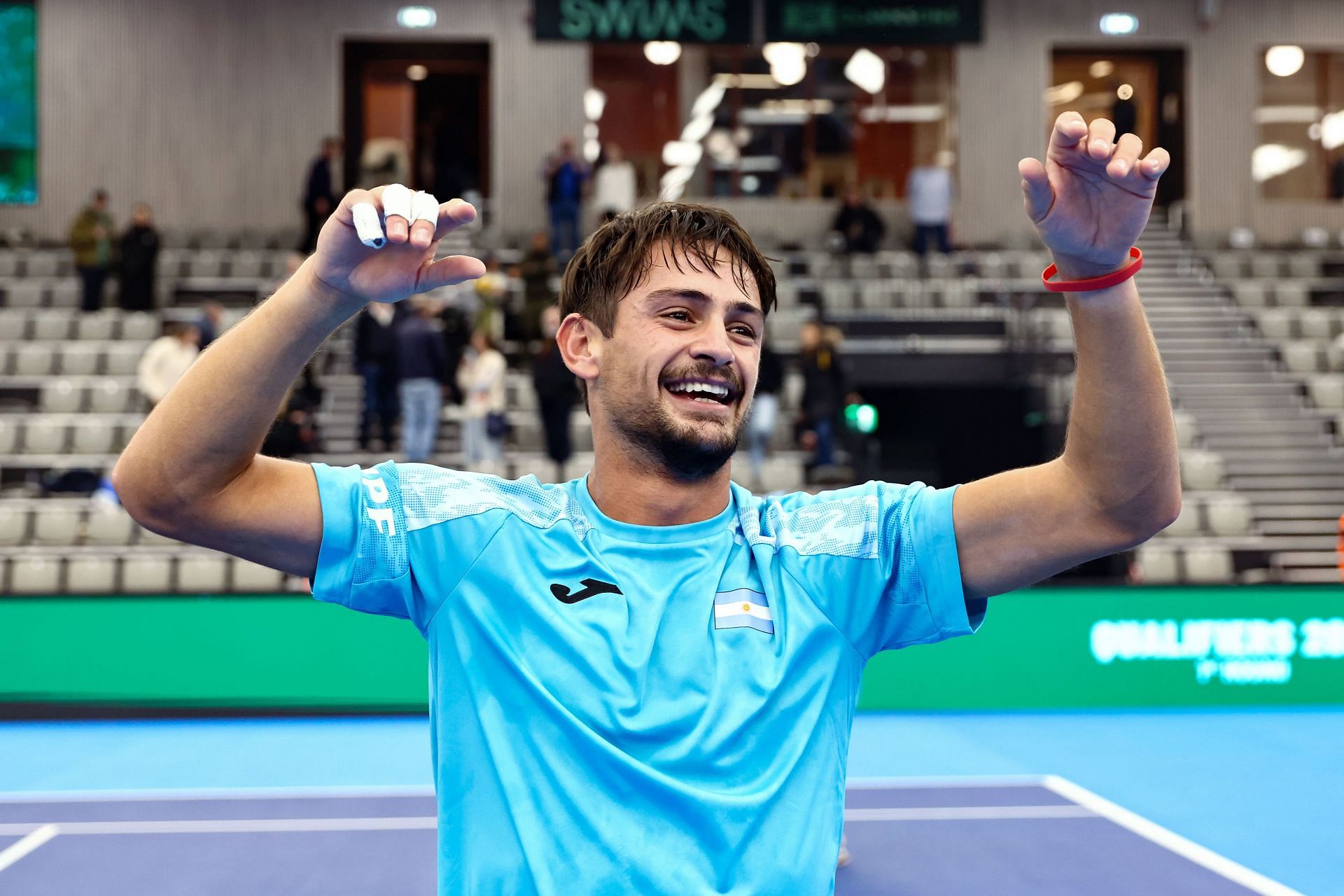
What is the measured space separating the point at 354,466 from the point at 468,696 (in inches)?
18.7

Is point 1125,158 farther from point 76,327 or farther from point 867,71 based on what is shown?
point 867,71

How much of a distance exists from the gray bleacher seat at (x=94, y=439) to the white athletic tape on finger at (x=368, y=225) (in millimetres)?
11989

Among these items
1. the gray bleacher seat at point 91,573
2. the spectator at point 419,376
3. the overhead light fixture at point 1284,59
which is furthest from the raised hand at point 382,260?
the overhead light fixture at point 1284,59

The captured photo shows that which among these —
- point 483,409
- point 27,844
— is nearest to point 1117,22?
point 483,409

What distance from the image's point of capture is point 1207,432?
1470 centimetres

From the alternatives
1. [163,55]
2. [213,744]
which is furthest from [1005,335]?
[163,55]

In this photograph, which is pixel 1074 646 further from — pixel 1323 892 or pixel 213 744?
pixel 213 744

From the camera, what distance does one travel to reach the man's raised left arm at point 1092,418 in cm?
188

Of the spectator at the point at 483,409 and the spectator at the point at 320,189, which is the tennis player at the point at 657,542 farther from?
the spectator at the point at 320,189

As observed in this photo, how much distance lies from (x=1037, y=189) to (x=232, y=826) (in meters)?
5.79

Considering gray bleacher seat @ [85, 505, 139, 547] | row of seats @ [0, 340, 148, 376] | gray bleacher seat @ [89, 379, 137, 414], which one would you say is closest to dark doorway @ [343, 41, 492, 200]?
row of seats @ [0, 340, 148, 376]

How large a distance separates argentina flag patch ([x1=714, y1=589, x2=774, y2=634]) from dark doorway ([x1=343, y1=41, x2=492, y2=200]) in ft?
61.7

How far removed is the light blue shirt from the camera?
6.66 ft

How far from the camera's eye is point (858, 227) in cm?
1798
